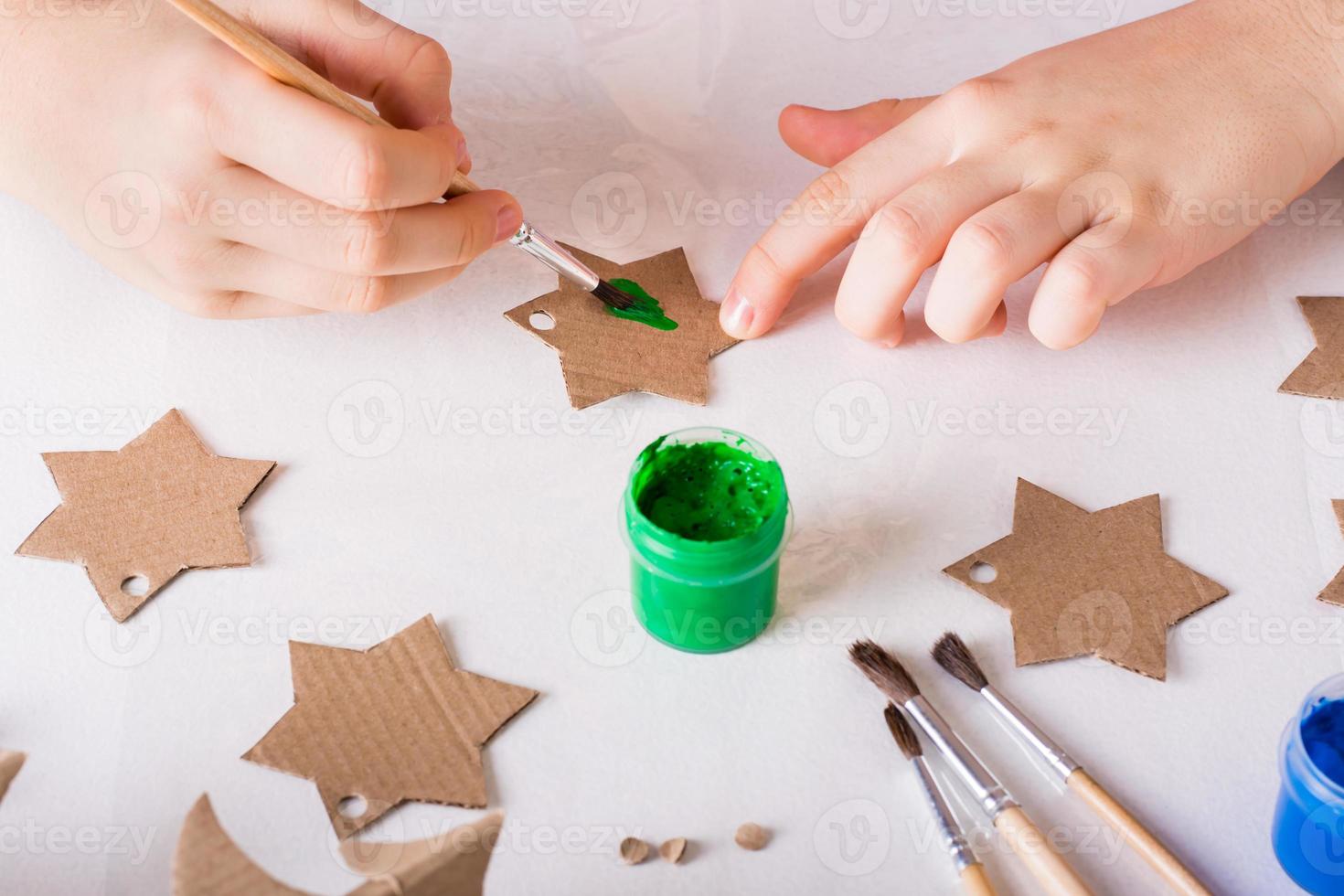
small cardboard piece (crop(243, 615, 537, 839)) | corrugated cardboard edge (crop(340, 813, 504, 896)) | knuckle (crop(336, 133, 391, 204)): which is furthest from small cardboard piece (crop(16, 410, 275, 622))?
corrugated cardboard edge (crop(340, 813, 504, 896))

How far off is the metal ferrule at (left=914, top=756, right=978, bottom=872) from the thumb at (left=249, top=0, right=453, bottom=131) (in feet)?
2.24

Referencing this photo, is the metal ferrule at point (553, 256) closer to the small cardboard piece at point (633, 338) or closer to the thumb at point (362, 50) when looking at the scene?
the small cardboard piece at point (633, 338)

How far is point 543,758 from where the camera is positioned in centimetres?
80

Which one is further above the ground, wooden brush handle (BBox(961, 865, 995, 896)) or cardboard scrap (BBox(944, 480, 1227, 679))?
cardboard scrap (BBox(944, 480, 1227, 679))

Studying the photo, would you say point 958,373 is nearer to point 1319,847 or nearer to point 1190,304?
point 1190,304

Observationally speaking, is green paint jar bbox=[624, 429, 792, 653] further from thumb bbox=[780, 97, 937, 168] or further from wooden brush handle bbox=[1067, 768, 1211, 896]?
thumb bbox=[780, 97, 937, 168]

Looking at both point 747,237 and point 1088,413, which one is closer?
point 1088,413

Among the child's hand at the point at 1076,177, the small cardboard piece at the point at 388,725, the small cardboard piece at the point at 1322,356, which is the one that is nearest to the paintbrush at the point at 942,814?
the small cardboard piece at the point at 388,725

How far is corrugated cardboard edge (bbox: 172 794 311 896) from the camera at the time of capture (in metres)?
0.60

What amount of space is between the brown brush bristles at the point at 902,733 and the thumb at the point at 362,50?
2.10ft

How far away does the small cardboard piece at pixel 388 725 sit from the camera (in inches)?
30.5

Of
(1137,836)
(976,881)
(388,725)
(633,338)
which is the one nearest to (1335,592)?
(1137,836)

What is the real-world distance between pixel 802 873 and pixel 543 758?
196 millimetres

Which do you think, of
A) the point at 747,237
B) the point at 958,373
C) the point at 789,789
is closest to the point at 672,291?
the point at 747,237
